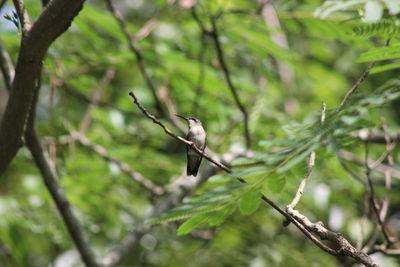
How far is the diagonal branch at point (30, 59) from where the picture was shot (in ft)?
8.36

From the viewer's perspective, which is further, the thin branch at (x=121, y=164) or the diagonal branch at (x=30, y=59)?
the thin branch at (x=121, y=164)

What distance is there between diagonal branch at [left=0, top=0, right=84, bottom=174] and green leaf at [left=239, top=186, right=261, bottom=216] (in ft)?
4.09

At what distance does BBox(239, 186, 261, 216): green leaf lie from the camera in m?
2.62

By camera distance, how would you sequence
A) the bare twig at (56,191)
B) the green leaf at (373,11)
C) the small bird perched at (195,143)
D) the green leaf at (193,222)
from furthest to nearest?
the small bird perched at (195,143) < the bare twig at (56,191) < the green leaf at (193,222) < the green leaf at (373,11)

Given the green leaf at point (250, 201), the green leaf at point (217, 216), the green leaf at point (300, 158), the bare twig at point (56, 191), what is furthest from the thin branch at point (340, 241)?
the bare twig at point (56, 191)

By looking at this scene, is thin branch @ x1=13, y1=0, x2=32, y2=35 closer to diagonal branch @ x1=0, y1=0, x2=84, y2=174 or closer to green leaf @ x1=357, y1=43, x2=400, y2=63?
diagonal branch @ x1=0, y1=0, x2=84, y2=174

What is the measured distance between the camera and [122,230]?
5891 millimetres

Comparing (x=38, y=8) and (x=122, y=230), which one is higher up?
(x=38, y=8)

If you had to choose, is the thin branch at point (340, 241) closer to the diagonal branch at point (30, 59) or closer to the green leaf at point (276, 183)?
the green leaf at point (276, 183)

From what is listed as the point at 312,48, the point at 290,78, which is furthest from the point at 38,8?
the point at 312,48

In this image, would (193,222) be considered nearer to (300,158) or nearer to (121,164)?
(300,158)

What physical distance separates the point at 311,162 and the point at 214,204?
1.78 feet

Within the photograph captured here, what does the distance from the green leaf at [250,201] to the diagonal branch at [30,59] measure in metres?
1.25

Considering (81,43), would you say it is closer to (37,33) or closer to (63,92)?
(63,92)
